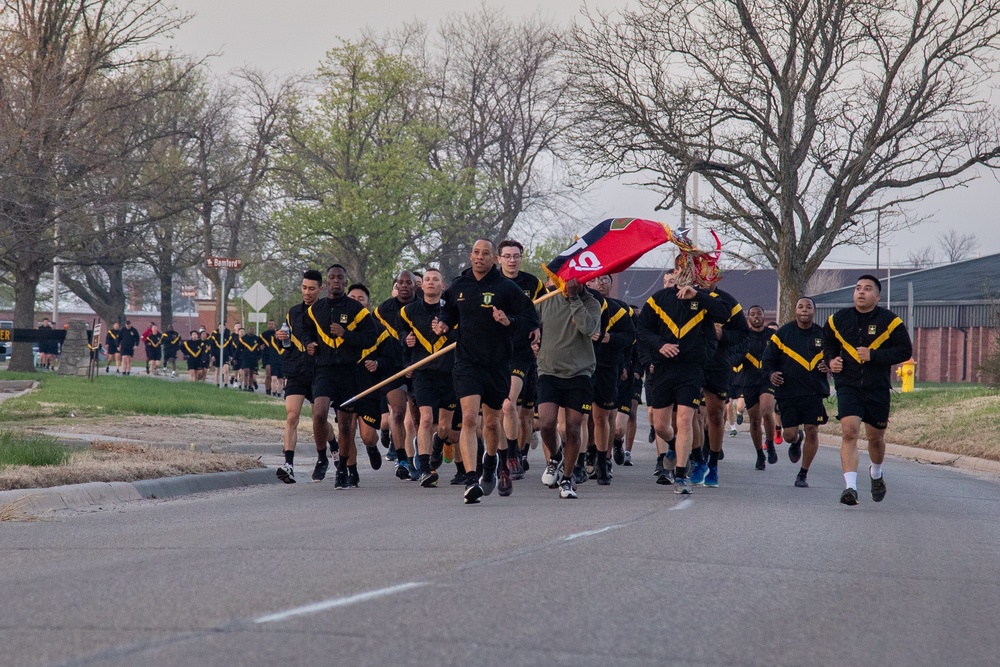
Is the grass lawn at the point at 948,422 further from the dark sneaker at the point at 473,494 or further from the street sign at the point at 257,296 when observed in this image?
the street sign at the point at 257,296

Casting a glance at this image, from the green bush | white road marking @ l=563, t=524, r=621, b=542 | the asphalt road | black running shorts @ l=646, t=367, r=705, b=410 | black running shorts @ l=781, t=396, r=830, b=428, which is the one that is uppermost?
black running shorts @ l=646, t=367, r=705, b=410

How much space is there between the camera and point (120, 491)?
37.3 feet

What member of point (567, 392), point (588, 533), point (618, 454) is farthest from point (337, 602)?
point (618, 454)

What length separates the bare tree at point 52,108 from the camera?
990 inches

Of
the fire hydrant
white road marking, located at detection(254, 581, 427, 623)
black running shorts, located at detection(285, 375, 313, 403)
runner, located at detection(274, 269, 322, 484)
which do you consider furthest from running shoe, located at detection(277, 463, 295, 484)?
the fire hydrant

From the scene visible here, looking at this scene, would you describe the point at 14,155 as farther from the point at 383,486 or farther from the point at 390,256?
the point at 390,256

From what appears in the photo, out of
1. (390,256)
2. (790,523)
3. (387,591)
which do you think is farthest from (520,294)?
(390,256)

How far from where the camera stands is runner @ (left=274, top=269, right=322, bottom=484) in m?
13.2

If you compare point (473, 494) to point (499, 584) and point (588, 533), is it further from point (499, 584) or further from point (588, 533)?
point (499, 584)

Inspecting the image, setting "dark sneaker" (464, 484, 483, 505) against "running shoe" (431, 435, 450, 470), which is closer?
"dark sneaker" (464, 484, 483, 505)

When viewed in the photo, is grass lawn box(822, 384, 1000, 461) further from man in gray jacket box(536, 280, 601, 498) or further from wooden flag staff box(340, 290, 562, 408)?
wooden flag staff box(340, 290, 562, 408)

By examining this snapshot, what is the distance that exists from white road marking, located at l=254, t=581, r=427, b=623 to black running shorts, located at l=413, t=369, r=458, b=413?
646 centimetres

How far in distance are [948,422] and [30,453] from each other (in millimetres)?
16206

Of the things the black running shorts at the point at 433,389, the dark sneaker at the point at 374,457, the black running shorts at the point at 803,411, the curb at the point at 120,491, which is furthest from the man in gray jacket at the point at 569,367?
the black running shorts at the point at 803,411
